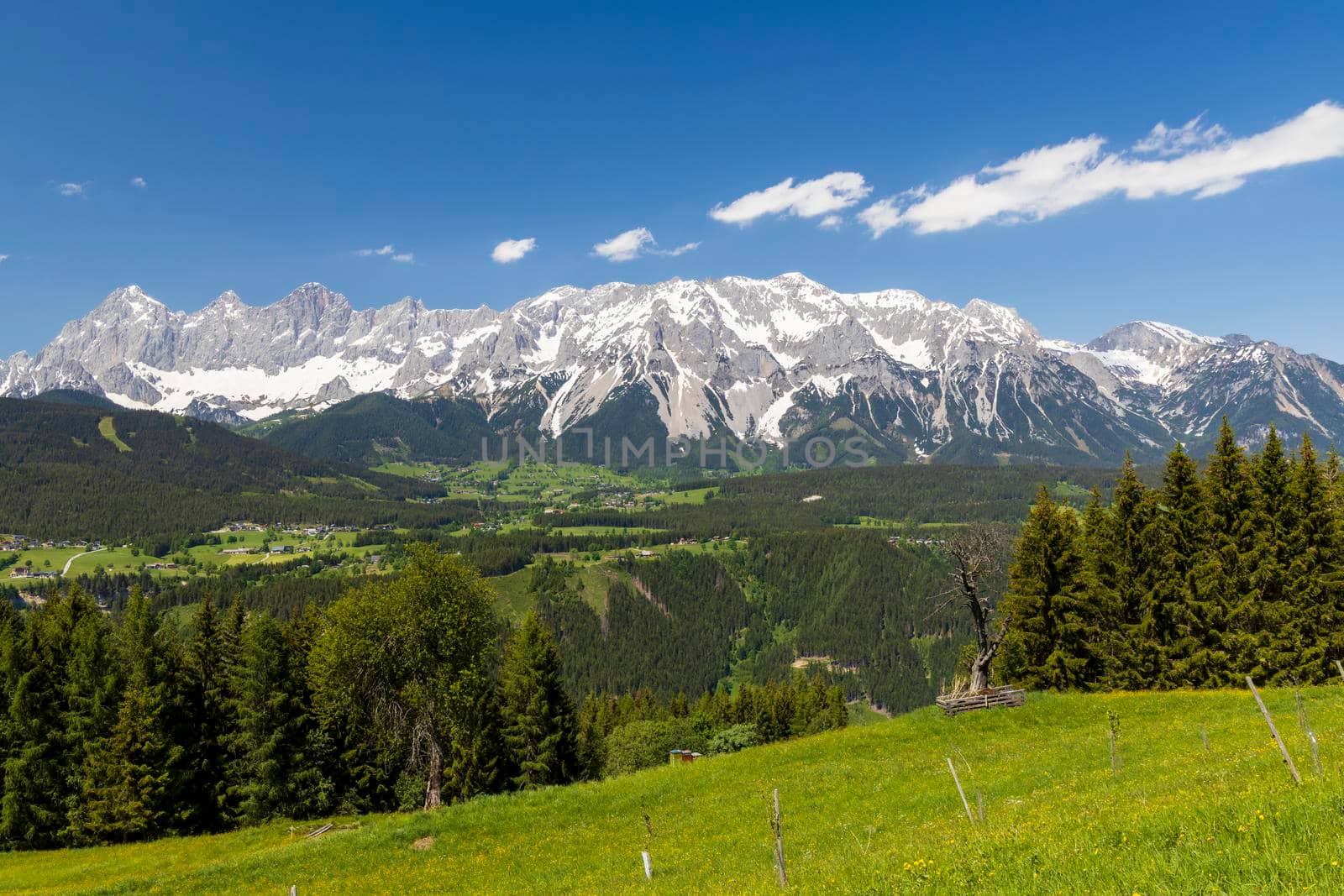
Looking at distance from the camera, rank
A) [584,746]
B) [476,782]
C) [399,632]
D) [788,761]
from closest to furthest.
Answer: [788,761]
[399,632]
[476,782]
[584,746]

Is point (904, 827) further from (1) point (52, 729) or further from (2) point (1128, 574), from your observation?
(1) point (52, 729)

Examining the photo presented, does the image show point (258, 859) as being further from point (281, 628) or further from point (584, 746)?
point (584, 746)

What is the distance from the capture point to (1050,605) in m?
54.2

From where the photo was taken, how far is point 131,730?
4700 centimetres

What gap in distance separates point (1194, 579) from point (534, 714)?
53.9 m

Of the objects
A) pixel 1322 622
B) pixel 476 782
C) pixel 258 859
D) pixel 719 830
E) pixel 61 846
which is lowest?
pixel 476 782

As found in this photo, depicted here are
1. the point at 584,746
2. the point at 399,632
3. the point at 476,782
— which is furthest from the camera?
the point at 584,746

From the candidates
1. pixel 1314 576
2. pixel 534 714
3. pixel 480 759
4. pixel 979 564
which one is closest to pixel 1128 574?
pixel 1314 576

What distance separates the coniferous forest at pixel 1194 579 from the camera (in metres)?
45.2

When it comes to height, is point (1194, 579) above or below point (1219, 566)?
below

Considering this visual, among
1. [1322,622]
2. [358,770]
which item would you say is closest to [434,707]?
[358,770]

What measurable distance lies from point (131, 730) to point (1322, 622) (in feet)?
256

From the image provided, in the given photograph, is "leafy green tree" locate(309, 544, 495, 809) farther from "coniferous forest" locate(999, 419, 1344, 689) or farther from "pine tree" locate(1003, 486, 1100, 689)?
"coniferous forest" locate(999, 419, 1344, 689)

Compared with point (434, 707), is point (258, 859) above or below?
below
